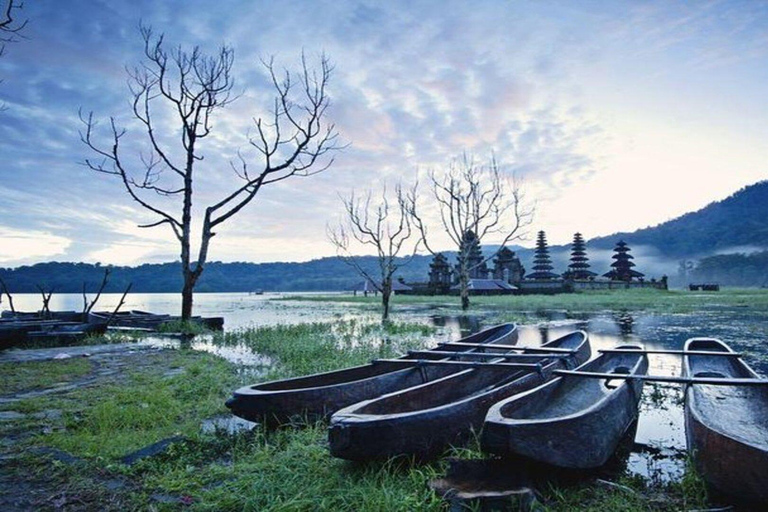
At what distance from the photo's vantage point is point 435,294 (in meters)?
53.2

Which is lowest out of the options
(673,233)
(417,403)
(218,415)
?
(218,415)

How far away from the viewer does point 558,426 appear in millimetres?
2975

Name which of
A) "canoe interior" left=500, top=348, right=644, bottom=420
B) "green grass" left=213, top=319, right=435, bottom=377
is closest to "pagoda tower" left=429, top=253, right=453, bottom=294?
"green grass" left=213, top=319, right=435, bottom=377

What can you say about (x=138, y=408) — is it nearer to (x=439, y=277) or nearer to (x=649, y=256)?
(x=439, y=277)

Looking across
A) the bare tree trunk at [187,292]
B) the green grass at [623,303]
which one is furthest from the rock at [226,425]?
the green grass at [623,303]

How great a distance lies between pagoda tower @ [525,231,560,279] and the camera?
6456cm

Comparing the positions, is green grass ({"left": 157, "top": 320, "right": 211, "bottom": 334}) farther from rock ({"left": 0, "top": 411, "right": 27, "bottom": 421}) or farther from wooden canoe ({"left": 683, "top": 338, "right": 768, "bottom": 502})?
wooden canoe ({"left": 683, "top": 338, "right": 768, "bottom": 502})

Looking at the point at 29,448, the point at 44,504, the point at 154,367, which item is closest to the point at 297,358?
the point at 154,367

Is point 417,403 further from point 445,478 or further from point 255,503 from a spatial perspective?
point 255,503

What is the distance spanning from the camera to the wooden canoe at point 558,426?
2844 millimetres

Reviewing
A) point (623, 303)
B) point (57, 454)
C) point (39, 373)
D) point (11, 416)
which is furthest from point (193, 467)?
point (623, 303)

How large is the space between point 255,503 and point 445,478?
4.42ft

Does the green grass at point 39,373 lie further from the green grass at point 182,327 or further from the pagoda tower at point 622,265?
the pagoda tower at point 622,265

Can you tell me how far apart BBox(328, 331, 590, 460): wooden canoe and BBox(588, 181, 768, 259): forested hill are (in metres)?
177
